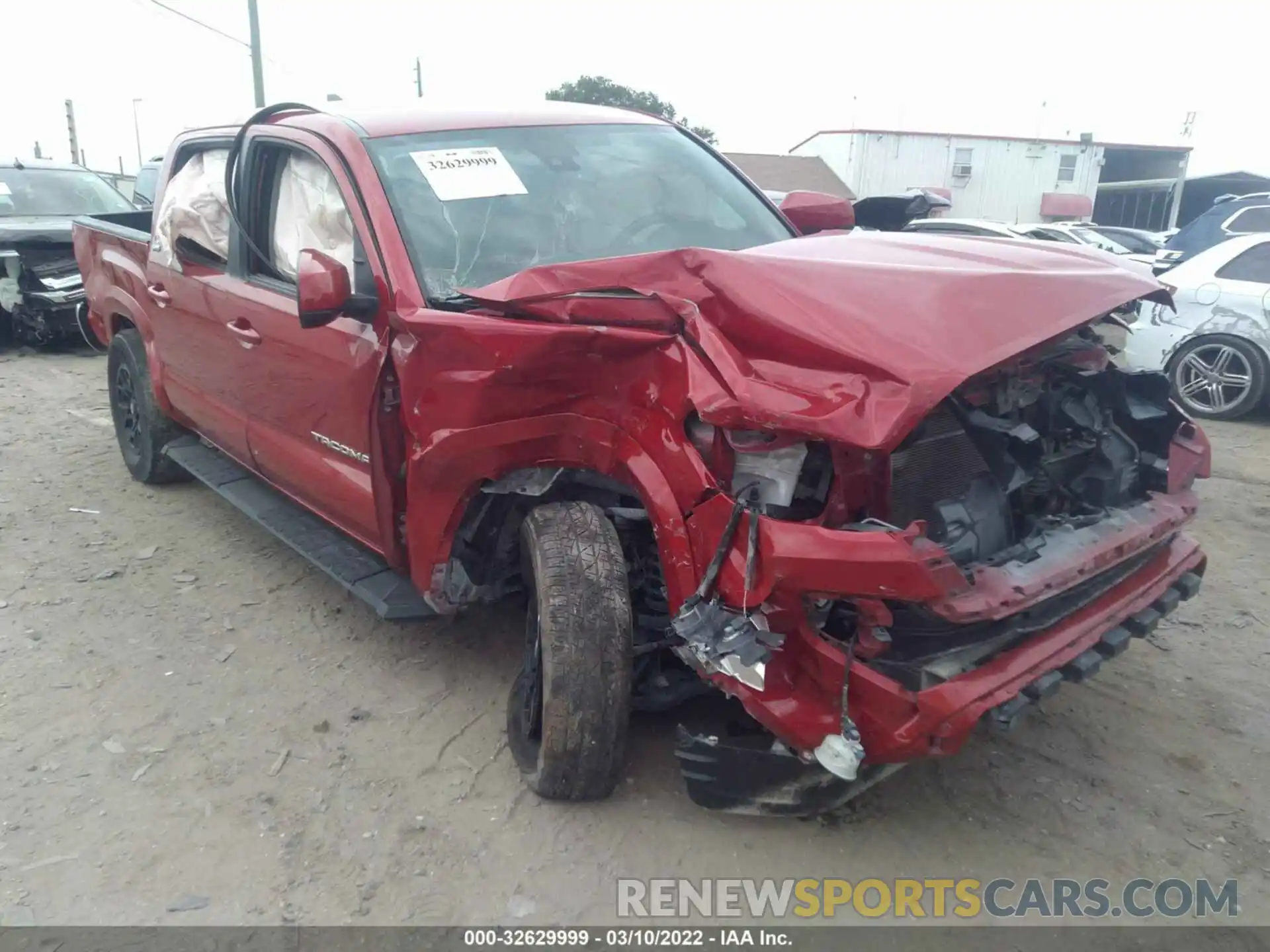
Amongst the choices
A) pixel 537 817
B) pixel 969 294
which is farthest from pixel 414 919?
pixel 969 294

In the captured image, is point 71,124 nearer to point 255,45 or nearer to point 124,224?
point 255,45

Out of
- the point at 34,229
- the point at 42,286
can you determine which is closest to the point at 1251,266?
the point at 42,286

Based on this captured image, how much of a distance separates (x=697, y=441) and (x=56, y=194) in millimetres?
10389

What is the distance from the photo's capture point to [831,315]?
2.31 m

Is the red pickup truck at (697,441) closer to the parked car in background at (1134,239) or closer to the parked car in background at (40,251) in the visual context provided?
the parked car in background at (40,251)

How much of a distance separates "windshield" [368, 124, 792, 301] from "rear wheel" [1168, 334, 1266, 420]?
5.36 meters

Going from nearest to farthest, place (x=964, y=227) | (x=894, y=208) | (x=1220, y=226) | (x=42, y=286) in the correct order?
(x=894, y=208) → (x=1220, y=226) → (x=42, y=286) → (x=964, y=227)

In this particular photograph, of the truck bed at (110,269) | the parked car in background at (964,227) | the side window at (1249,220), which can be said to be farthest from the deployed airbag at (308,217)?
the parked car in background at (964,227)

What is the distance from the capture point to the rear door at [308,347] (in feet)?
10.4

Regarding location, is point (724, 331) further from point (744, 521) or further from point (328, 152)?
point (328, 152)

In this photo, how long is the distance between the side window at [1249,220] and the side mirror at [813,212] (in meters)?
6.53

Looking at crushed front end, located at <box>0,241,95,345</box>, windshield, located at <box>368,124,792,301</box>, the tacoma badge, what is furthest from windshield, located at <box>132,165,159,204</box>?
windshield, located at <box>368,124,792,301</box>

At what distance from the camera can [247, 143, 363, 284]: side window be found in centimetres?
335

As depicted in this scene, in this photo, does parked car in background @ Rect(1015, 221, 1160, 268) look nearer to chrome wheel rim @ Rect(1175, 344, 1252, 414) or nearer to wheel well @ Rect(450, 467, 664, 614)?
chrome wheel rim @ Rect(1175, 344, 1252, 414)
